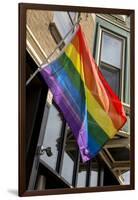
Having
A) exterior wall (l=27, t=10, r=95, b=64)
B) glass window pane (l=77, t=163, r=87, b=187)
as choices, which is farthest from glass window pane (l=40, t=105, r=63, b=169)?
exterior wall (l=27, t=10, r=95, b=64)

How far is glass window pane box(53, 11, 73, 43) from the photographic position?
6.13 feet

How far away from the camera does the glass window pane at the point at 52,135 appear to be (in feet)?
6.05

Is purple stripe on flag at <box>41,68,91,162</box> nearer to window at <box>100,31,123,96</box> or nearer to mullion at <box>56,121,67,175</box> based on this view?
mullion at <box>56,121,67,175</box>

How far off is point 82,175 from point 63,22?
625mm

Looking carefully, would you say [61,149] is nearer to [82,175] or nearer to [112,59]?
[82,175]

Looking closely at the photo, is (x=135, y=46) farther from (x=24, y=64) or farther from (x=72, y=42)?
(x=24, y=64)

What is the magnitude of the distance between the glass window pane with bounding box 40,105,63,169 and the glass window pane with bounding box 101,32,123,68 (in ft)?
1.02

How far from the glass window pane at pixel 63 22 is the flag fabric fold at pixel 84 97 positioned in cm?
4

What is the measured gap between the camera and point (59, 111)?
187 cm

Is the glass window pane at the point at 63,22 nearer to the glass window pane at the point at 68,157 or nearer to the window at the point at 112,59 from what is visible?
the window at the point at 112,59

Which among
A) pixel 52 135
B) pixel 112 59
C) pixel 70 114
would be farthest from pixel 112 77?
pixel 52 135

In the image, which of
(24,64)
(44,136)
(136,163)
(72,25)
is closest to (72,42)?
(72,25)

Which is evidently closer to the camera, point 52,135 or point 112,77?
point 52,135

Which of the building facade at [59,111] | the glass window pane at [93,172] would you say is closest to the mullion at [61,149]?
the building facade at [59,111]
